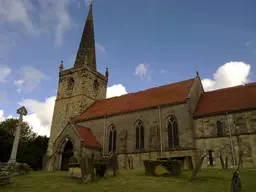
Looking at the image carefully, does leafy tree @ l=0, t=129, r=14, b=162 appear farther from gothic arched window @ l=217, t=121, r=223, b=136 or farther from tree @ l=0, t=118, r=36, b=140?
gothic arched window @ l=217, t=121, r=223, b=136

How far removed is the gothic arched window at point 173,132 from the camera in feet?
77.0

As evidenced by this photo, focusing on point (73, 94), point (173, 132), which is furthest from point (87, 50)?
point (173, 132)

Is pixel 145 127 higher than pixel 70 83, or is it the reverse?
pixel 70 83

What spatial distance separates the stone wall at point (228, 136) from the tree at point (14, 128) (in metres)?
38.9

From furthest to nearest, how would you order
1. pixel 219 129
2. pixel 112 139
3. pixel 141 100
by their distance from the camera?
pixel 141 100
pixel 112 139
pixel 219 129

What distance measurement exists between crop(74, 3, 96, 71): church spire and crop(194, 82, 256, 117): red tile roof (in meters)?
19.2

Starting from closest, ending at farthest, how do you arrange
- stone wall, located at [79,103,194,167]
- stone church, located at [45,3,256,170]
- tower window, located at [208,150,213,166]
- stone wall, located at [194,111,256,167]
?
stone wall, located at [194,111,256,167] < stone church, located at [45,3,256,170] < tower window, located at [208,150,213,166] < stone wall, located at [79,103,194,167]

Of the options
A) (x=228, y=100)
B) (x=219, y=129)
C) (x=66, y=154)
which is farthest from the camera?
(x=66, y=154)

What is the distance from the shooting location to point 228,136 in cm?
2145

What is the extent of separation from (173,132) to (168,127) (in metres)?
0.77

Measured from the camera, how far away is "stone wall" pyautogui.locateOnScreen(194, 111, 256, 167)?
801 inches

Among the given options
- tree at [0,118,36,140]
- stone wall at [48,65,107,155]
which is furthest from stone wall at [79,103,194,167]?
tree at [0,118,36,140]

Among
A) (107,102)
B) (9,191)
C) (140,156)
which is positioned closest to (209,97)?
(140,156)

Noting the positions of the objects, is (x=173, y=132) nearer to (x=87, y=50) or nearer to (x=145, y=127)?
(x=145, y=127)
